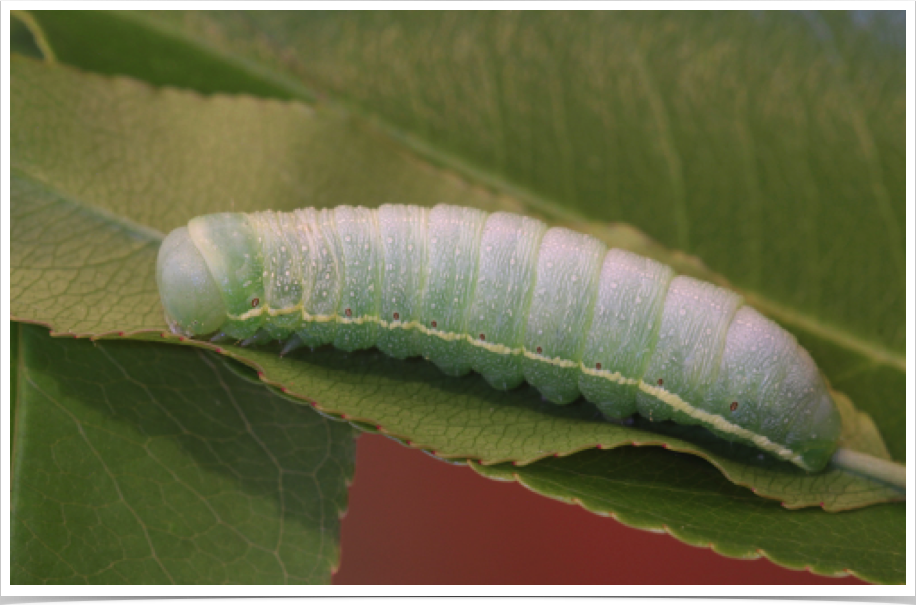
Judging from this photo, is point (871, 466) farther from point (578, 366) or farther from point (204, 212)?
point (204, 212)

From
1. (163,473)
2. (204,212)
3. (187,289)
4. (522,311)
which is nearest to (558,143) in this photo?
(522,311)

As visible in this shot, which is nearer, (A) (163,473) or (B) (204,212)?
(A) (163,473)

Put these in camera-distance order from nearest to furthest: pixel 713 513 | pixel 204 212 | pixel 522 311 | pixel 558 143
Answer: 1. pixel 713 513
2. pixel 522 311
3. pixel 204 212
4. pixel 558 143

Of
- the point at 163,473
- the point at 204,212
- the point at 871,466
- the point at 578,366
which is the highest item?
the point at 204,212

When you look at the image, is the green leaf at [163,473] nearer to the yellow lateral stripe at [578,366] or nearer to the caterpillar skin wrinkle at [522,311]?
the caterpillar skin wrinkle at [522,311]

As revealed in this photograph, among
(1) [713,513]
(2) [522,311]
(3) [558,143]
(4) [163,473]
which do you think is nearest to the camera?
(1) [713,513]

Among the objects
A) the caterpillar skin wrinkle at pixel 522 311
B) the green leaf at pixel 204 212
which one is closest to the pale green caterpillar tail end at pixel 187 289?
the caterpillar skin wrinkle at pixel 522 311

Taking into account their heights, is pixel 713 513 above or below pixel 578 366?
below
